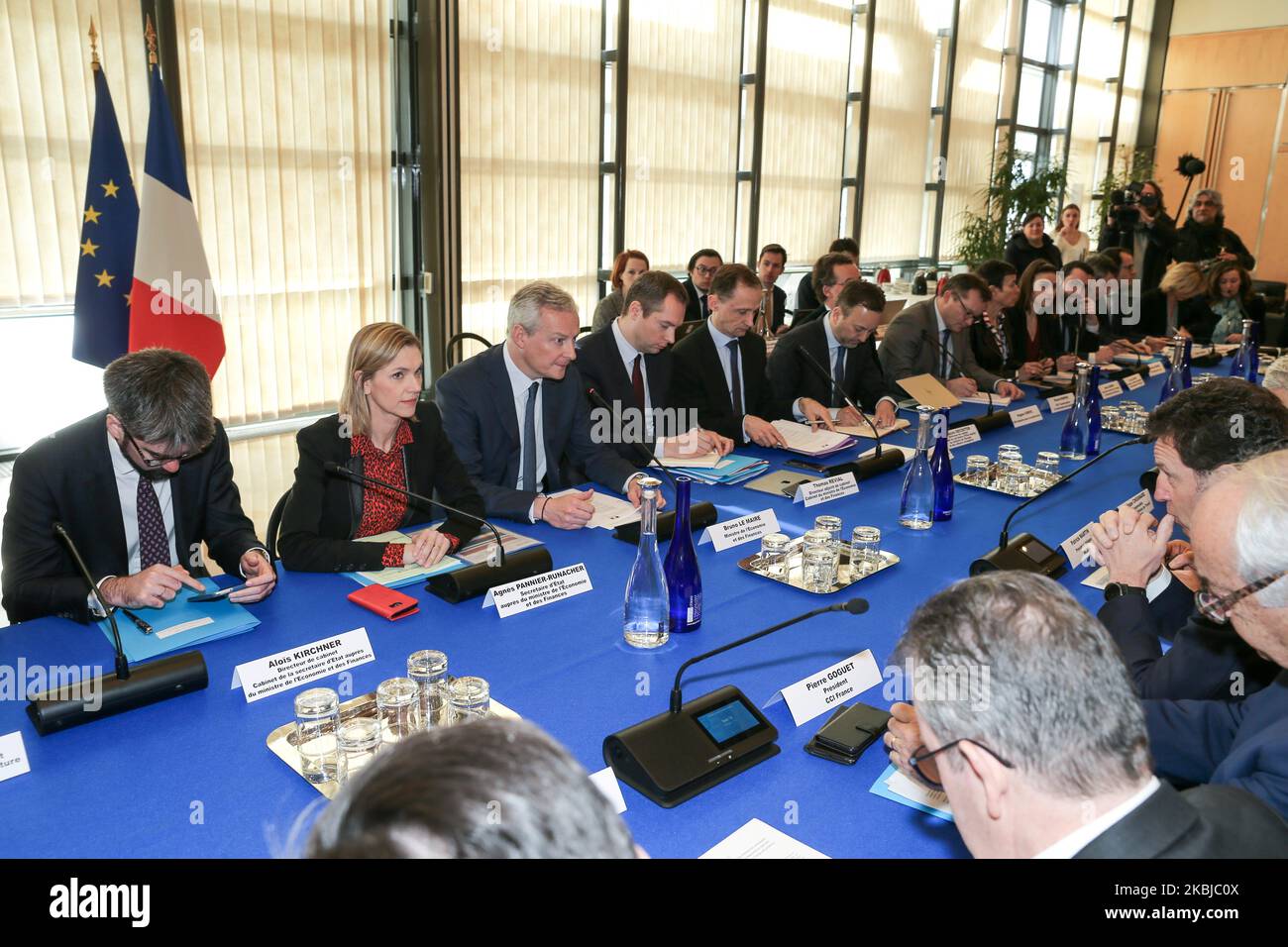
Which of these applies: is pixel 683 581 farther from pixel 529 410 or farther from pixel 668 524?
pixel 529 410

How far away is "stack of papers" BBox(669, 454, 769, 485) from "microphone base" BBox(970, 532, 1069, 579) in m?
0.93

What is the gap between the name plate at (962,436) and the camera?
355 centimetres

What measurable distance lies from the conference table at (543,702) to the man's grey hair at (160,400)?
0.35 m

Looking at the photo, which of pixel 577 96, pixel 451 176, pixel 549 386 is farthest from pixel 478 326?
pixel 549 386

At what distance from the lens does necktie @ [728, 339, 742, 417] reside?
13.4 feet

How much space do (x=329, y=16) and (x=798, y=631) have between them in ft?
13.8

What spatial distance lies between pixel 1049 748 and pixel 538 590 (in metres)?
1.26

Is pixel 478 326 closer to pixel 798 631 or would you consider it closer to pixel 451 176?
pixel 451 176

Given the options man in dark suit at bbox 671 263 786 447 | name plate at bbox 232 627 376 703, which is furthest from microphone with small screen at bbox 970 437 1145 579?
man in dark suit at bbox 671 263 786 447

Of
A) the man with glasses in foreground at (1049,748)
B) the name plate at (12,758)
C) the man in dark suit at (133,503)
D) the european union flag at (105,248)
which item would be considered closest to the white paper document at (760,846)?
the man with glasses in foreground at (1049,748)

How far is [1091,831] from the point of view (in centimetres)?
99

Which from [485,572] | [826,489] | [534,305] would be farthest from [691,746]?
[534,305]

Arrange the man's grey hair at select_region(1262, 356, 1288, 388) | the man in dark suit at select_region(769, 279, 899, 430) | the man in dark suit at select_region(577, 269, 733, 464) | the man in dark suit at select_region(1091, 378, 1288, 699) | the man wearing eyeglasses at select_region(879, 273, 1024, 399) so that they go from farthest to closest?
the man wearing eyeglasses at select_region(879, 273, 1024, 399), the man in dark suit at select_region(769, 279, 899, 430), the man in dark suit at select_region(577, 269, 733, 464), the man's grey hair at select_region(1262, 356, 1288, 388), the man in dark suit at select_region(1091, 378, 1288, 699)

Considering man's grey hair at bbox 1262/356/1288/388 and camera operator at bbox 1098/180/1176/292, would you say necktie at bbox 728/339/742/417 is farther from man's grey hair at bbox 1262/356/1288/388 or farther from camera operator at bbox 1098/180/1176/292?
camera operator at bbox 1098/180/1176/292
